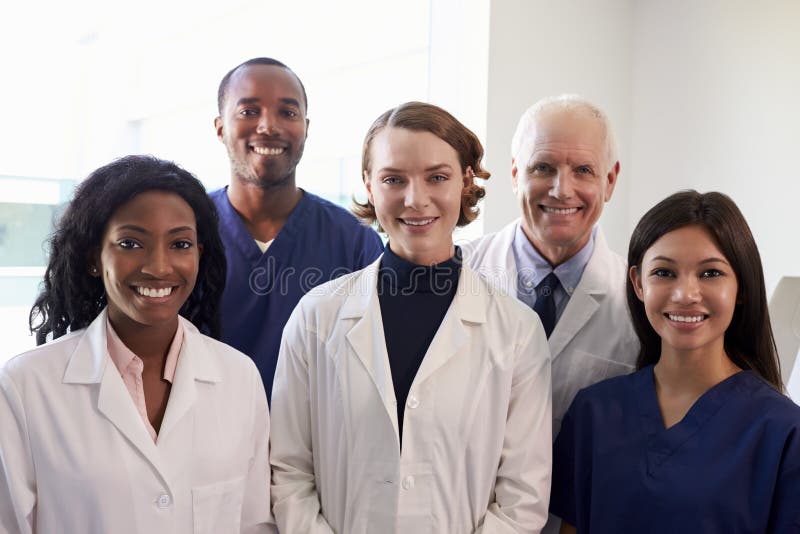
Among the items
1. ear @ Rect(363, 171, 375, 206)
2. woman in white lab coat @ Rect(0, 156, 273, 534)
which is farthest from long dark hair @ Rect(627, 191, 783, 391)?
woman in white lab coat @ Rect(0, 156, 273, 534)

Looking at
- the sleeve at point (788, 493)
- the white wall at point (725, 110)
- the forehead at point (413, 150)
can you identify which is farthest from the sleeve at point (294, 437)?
the white wall at point (725, 110)

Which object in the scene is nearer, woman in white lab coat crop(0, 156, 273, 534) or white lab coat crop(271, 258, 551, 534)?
woman in white lab coat crop(0, 156, 273, 534)

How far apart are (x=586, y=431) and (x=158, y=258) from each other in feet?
2.72

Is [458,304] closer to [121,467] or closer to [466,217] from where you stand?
[466,217]

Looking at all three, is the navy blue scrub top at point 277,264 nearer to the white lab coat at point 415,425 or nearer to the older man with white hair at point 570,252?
the white lab coat at point 415,425

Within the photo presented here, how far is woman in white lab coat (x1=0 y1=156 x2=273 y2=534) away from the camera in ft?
3.37

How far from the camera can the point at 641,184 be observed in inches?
117

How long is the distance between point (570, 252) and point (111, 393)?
100 centimetres

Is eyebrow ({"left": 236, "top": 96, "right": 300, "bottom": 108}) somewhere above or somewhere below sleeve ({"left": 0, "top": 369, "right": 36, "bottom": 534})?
above

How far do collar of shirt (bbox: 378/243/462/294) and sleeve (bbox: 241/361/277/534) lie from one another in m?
0.31

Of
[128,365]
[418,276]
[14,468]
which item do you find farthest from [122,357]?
[418,276]

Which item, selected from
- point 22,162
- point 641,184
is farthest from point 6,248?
point 641,184

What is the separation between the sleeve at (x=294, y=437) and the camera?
1.25 m

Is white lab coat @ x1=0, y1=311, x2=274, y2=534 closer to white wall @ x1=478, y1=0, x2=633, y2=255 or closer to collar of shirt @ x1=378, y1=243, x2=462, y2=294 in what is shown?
collar of shirt @ x1=378, y1=243, x2=462, y2=294
